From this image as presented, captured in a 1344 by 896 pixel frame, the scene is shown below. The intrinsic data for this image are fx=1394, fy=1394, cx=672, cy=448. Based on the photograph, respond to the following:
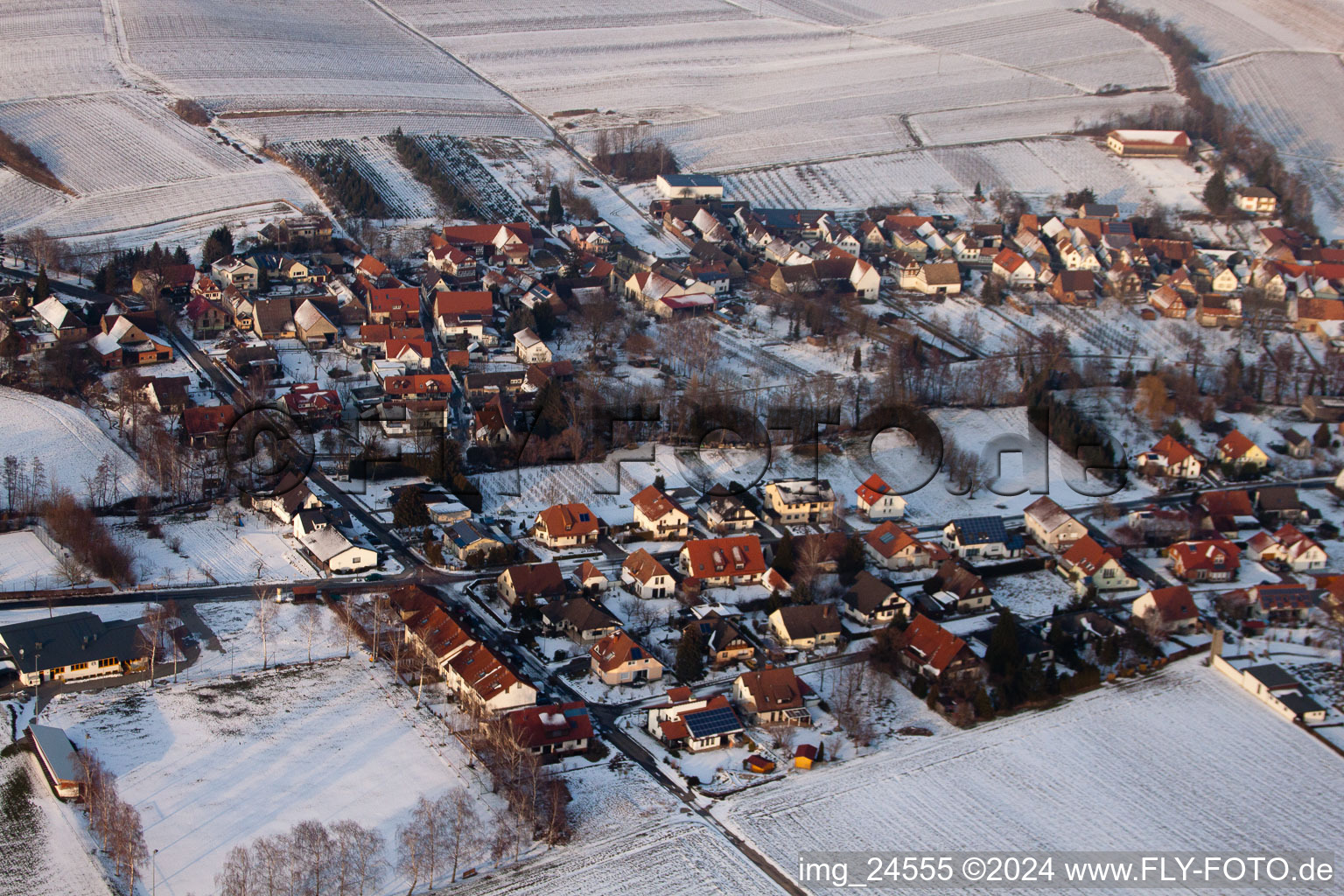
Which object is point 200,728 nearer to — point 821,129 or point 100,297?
point 100,297

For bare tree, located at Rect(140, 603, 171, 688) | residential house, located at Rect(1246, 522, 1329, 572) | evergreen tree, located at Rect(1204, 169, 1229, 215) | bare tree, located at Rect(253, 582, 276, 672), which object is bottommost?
residential house, located at Rect(1246, 522, 1329, 572)

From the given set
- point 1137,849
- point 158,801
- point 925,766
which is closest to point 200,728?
point 158,801

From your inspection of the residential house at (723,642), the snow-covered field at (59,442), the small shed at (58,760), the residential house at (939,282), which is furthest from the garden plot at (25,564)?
the residential house at (939,282)

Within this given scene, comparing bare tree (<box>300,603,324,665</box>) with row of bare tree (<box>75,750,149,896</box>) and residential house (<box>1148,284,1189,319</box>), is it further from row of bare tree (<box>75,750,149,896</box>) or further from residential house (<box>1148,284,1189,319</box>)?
residential house (<box>1148,284,1189,319</box>)

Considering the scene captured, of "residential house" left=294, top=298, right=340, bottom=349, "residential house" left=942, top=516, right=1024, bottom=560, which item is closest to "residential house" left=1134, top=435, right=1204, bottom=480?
"residential house" left=942, top=516, right=1024, bottom=560

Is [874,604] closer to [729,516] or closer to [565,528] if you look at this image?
[729,516]

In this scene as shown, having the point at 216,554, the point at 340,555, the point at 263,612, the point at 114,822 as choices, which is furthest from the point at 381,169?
the point at 114,822
